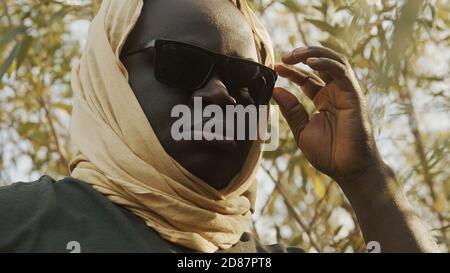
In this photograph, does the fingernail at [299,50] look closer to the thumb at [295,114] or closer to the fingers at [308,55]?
the fingers at [308,55]

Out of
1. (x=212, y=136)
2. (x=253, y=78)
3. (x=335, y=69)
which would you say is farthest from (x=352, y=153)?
(x=212, y=136)

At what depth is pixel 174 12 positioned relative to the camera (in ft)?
8.13

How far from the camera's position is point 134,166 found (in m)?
2.34

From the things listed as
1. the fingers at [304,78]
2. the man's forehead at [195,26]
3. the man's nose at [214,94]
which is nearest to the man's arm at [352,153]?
the fingers at [304,78]

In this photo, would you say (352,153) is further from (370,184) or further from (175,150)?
(175,150)

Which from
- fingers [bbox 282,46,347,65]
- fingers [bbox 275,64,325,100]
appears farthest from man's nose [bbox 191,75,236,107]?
fingers [bbox 275,64,325,100]

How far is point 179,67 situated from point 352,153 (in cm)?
55

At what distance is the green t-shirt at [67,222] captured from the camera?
2109 millimetres

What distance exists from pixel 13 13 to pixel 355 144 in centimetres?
224

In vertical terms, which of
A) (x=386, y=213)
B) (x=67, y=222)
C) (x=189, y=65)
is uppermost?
(x=189, y=65)

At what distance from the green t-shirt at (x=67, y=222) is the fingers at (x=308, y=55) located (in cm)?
62

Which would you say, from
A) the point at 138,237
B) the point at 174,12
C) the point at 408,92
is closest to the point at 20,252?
the point at 138,237

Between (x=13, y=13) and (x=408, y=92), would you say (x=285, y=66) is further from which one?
(x=13, y=13)

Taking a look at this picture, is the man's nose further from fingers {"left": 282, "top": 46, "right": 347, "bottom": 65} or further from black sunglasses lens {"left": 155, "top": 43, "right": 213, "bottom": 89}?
fingers {"left": 282, "top": 46, "right": 347, "bottom": 65}
